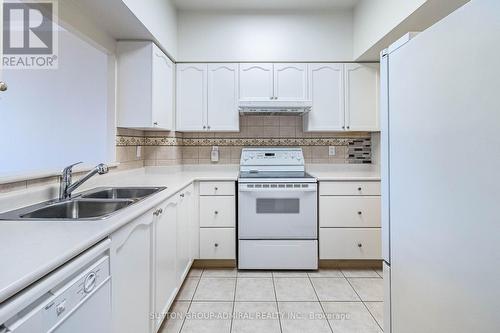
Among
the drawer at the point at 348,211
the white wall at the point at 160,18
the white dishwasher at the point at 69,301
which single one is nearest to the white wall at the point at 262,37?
the white wall at the point at 160,18

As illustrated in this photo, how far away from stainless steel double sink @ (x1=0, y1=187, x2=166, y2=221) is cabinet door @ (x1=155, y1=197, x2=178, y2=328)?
0.54 feet

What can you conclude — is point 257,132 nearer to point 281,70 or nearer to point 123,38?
point 281,70

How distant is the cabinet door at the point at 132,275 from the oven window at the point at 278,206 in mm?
1322

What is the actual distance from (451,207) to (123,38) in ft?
8.16

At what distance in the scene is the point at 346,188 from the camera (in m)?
2.78

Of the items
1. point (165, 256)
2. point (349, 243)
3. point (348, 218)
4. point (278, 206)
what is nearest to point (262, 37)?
point (278, 206)

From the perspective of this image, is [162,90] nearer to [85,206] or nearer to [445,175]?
[85,206]

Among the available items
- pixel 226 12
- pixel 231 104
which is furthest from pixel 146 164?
pixel 226 12

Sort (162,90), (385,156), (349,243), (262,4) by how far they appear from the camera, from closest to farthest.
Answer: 1. (385,156)
2. (162,90)
3. (349,243)
4. (262,4)

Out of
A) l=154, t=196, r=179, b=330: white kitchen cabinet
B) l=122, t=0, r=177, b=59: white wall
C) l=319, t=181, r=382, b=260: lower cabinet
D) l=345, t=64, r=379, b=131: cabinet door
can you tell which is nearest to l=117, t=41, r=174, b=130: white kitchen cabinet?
l=122, t=0, r=177, b=59: white wall

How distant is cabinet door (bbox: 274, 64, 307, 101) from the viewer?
3076 millimetres

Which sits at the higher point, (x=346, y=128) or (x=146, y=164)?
(x=346, y=128)

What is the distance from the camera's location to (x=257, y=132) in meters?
3.40

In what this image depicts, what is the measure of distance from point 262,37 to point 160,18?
1.04 metres
